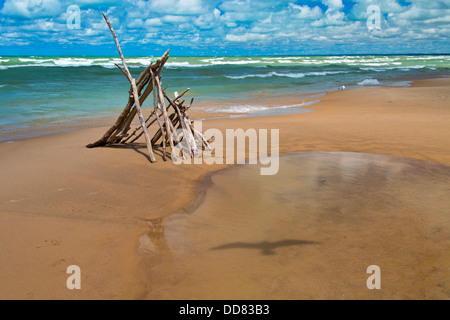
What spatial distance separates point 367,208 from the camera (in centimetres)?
416

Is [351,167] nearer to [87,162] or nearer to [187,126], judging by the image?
[187,126]

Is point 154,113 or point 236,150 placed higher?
point 154,113

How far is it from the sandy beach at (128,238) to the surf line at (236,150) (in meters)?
0.39

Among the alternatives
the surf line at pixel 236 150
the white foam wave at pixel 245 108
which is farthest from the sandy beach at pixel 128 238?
the white foam wave at pixel 245 108

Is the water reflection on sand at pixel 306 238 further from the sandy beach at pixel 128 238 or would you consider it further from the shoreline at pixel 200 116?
the shoreline at pixel 200 116

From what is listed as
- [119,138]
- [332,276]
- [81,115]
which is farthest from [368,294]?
[81,115]

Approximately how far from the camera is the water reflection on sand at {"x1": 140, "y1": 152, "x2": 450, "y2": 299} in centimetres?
269

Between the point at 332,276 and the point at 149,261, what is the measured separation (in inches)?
59.9

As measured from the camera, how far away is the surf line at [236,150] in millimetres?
5922

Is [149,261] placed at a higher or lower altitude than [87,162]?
lower

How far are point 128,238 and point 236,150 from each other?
3742 mm

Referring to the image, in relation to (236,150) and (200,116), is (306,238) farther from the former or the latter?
(200,116)

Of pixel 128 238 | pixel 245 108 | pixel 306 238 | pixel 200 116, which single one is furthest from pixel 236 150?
pixel 245 108

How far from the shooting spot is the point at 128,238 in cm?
336
